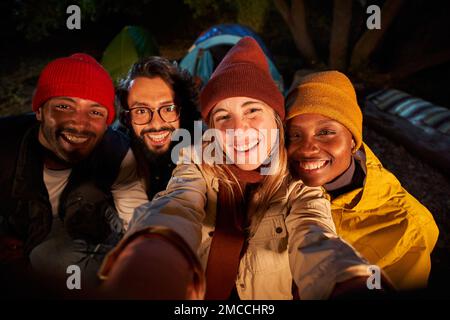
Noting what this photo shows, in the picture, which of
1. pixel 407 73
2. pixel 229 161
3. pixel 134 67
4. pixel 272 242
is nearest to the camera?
pixel 272 242

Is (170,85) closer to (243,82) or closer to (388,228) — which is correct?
(243,82)

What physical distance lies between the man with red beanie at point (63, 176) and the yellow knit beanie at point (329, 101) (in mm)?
1475

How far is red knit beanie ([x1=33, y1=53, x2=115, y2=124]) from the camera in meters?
2.29

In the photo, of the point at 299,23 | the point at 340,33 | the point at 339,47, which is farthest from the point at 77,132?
the point at 299,23

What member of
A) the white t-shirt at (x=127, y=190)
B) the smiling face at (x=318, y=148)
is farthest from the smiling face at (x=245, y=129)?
the white t-shirt at (x=127, y=190)

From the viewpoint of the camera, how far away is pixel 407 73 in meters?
7.34

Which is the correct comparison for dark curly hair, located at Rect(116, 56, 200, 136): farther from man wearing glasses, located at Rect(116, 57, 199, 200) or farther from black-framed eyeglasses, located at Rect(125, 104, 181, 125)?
A: black-framed eyeglasses, located at Rect(125, 104, 181, 125)

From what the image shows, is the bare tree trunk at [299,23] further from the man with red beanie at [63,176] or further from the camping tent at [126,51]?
the man with red beanie at [63,176]

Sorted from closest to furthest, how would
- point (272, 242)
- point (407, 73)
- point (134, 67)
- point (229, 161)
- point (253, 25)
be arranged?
1. point (272, 242)
2. point (229, 161)
3. point (134, 67)
4. point (407, 73)
5. point (253, 25)

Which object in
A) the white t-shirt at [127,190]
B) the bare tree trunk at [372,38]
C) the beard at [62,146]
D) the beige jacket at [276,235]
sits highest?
the bare tree trunk at [372,38]

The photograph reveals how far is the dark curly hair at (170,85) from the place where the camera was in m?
2.73
